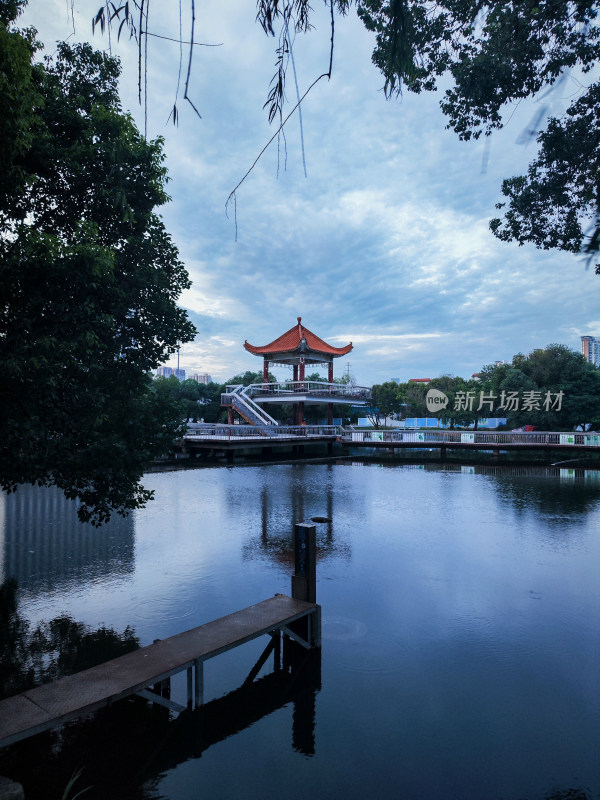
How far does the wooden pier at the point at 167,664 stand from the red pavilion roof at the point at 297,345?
32377 millimetres

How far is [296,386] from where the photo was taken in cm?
3950

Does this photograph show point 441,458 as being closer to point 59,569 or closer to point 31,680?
point 59,569

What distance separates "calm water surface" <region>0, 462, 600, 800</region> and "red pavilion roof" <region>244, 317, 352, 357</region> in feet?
77.1

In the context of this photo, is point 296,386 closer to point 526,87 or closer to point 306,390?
point 306,390

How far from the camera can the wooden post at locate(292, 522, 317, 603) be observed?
269 inches

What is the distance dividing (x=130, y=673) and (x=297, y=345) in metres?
35.0

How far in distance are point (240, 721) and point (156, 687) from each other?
1.10 meters

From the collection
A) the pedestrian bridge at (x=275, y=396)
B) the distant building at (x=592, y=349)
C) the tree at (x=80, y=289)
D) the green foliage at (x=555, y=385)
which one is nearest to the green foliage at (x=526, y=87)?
the tree at (x=80, y=289)

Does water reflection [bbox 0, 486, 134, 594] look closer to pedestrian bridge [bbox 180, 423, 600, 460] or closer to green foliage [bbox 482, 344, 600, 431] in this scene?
pedestrian bridge [bbox 180, 423, 600, 460]

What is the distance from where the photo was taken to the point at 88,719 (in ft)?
17.1

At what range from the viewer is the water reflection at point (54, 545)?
9750 mm

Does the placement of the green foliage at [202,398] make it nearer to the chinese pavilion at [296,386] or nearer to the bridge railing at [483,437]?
the chinese pavilion at [296,386]

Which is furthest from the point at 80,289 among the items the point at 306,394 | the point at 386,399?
the point at 386,399

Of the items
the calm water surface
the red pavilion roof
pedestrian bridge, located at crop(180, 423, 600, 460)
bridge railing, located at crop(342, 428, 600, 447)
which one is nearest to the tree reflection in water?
the calm water surface
